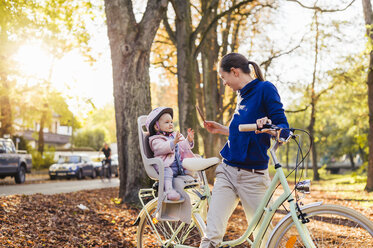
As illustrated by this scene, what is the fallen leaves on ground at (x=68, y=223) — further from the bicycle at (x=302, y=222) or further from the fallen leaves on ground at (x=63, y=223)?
the bicycle at (x=302, y=222)

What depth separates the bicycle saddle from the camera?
3666mm

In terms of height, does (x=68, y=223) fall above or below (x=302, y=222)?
below

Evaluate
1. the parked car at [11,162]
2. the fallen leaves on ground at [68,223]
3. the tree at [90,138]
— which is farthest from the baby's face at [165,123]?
the tree at [90,138]

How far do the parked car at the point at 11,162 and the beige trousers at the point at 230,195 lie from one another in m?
17.1

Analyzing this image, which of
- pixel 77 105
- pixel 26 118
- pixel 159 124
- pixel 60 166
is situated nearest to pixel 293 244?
pixel 159 124

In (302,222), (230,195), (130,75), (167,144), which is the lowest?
(302,222)

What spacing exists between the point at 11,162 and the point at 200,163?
689 inches

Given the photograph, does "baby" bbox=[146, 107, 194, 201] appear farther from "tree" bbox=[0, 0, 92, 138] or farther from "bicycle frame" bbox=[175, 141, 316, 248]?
"tree" bbox=[0, 0, 92, 138]

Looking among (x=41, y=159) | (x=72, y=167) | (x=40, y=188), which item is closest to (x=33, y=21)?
(x=40, y=188)

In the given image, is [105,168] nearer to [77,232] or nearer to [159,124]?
[77,232]

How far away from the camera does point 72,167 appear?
86.8 ft

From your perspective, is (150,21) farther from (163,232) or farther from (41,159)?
(41,159)

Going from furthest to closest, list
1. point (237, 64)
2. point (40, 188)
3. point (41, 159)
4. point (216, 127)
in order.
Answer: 1. point (41, 159)
2. point (40, 188)
3. point (216, 127)
4. point (237, 64)

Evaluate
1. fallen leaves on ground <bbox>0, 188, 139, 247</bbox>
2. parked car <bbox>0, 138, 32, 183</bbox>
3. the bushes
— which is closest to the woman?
fallen leaves on ground <bbox>0, 188, 139, 247</bbox>
